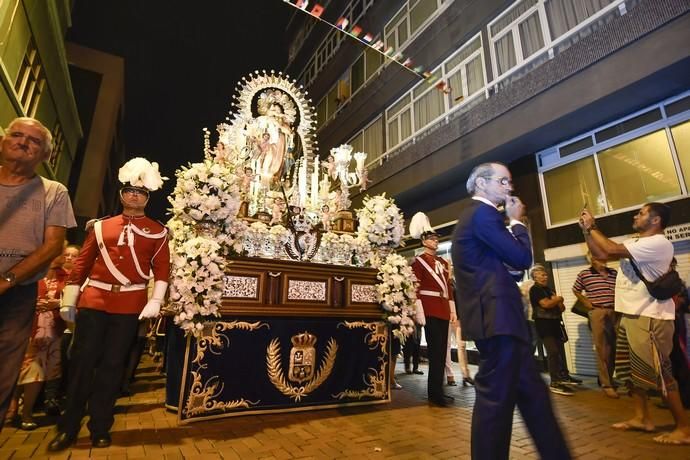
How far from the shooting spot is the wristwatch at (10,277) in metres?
2.03

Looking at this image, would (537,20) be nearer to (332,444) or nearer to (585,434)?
(585,434)

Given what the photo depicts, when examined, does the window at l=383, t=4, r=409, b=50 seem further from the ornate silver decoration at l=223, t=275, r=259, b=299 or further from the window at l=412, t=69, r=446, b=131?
the ornate silver decoration at l=223, t=275, r=259, b=299

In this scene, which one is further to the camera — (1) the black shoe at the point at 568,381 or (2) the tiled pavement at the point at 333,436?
(1) the black shoe at the point at 568,381

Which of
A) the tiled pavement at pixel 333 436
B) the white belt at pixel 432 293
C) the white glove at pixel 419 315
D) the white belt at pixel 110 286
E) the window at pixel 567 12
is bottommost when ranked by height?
the tiled pavement at pixel 333 436

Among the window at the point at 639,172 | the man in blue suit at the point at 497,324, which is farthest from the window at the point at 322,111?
the man in blue suit at the point at 497,324

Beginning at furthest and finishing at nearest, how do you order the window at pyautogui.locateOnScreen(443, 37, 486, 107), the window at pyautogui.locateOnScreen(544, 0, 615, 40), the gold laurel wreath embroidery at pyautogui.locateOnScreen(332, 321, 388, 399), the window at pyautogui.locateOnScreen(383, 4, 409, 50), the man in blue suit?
the window at pyautogui.locateOnScreen(383, 4, 409, 50) < the window at pyautogui.locateOnScreen(443, 37, 486, 107) < the window at pyautogui.locateOnScreen(544, 0, 615, 40) < the gold laurel wreath embroidery at pyautogui.locateOnScreen(332, 321, 388, 399) < the man in blue suit

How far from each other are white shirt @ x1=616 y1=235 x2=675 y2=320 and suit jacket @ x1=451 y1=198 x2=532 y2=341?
176 cm

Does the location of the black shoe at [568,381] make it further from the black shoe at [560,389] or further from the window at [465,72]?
the window at [465,72]

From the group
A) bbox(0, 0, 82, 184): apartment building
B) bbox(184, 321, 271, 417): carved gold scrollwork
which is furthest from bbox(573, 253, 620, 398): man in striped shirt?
bbox(0, 0, 82, 184): apartment building

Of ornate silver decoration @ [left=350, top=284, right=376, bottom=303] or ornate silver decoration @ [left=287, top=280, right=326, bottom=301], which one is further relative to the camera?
ornate silver decoration @ [left=350, top=284, right=376, bottom=303]

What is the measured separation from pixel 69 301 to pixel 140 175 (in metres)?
1.29

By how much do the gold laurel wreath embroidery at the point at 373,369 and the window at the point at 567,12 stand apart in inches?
316

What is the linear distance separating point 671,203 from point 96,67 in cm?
2324

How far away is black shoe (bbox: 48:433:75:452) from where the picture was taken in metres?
2.82
